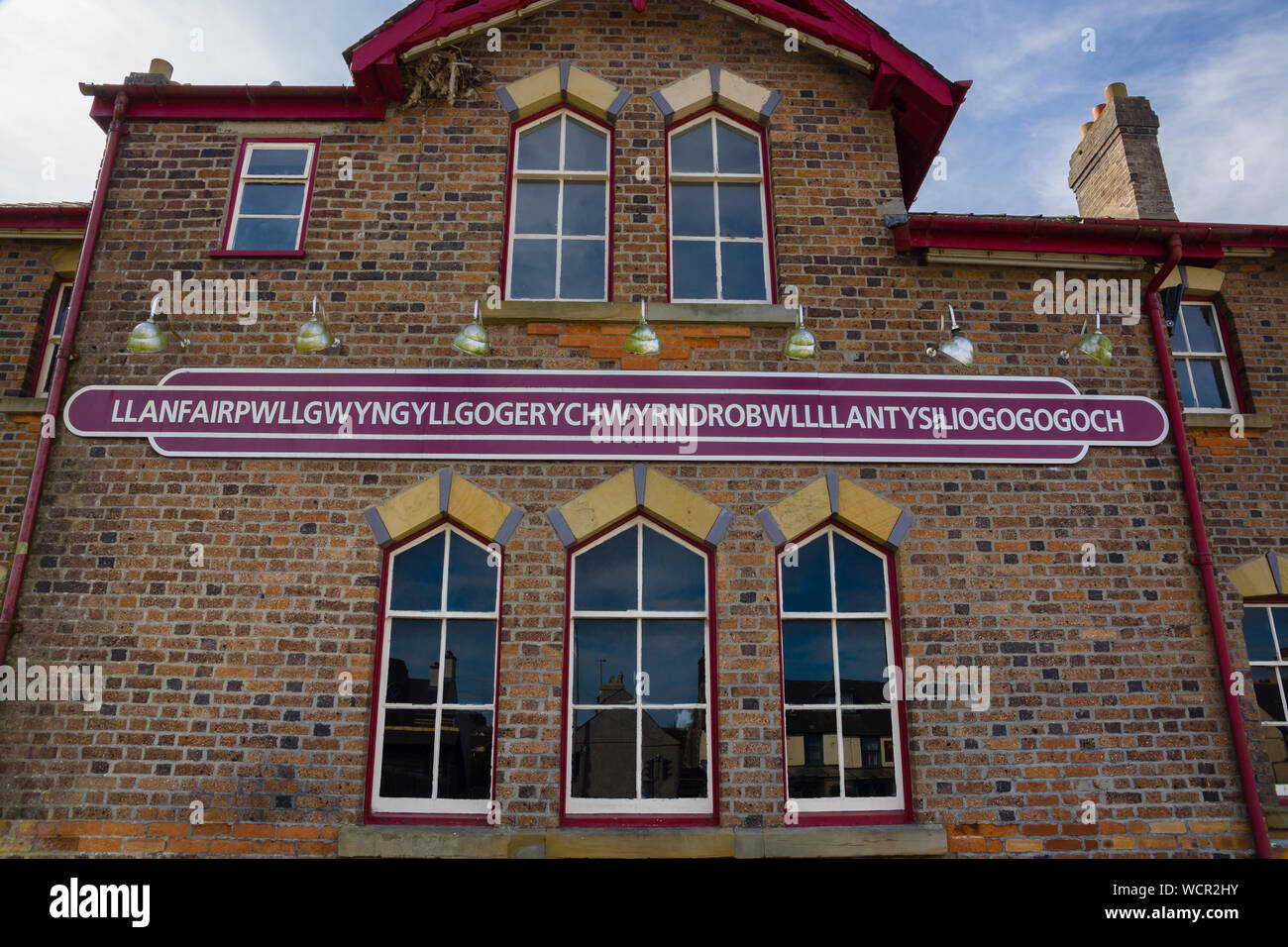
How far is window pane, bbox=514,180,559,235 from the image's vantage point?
24.2ft

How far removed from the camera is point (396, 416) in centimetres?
666

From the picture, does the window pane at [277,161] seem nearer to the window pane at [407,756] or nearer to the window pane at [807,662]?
the window pane at [407,756]

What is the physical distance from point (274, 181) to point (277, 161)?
223mm

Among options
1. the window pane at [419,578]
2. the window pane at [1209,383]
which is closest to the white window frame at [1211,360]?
the window pane at [1209,383]

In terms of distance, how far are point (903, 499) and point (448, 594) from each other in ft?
11.7

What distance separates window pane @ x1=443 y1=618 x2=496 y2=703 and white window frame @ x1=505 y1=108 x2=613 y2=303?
2.73m

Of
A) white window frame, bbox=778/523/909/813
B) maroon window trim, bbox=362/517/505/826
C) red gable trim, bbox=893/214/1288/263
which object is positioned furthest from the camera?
red gable trim, bbox=893/214/1288/263

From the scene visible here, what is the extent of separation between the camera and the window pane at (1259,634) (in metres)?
7.86

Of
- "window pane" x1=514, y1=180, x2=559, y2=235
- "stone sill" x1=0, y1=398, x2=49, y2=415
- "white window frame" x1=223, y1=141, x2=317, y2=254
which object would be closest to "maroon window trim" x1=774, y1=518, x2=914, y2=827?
"window pane" x1=514, y1=180, x2=559, y2=235

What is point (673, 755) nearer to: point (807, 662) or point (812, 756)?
point (812, 756)

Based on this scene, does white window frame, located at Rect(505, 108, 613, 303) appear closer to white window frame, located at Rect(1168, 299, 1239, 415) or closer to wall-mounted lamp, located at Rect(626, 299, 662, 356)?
wall-mounted lamp, located at Rect(626, 299, 662, 356)

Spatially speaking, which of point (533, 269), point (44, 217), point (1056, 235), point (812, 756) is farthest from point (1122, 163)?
point (44, 217)

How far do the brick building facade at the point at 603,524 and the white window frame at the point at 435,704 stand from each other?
0.09 ft

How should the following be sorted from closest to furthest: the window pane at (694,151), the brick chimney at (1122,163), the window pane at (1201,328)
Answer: the window pane at (694,151) < the window pane at (1201,328) < the brick chimney at (1122,163)
